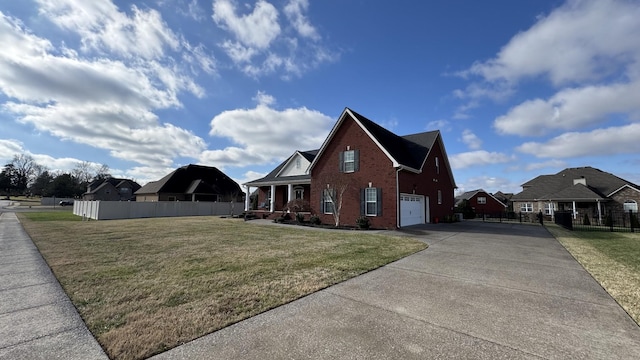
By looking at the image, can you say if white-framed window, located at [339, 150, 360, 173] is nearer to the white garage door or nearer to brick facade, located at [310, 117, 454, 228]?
brick facade, located at [310, 117, 454, 228]

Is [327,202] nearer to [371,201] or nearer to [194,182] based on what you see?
[371,201]

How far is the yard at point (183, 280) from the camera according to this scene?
11.8 feet

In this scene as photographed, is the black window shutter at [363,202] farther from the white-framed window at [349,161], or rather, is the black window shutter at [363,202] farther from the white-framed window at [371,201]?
the white-framed window at [349,161]

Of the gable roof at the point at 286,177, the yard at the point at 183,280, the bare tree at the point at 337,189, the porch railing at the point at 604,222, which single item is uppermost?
the gable roof at the point at 286,177

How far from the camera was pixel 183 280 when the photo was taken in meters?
5.70

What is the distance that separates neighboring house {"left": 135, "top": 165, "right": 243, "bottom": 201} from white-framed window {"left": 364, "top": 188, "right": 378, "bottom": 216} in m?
26.8

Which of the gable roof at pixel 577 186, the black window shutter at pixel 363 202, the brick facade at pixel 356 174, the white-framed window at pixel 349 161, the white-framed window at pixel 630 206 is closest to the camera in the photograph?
the brick facade at pixel 356 174

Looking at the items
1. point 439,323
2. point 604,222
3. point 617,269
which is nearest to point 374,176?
point 617,269

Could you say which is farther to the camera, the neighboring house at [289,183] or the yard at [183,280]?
the neighboring house at [289,183]

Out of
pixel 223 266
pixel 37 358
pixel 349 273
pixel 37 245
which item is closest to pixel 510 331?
pixel 349 273

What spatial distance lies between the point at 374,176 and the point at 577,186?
2710 centimetres

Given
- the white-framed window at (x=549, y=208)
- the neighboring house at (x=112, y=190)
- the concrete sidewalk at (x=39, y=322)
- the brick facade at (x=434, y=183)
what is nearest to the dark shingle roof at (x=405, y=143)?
the brick facade at (x=434, y=183)

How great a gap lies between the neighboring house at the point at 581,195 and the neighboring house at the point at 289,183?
26756 mm

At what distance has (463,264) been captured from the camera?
748cm
